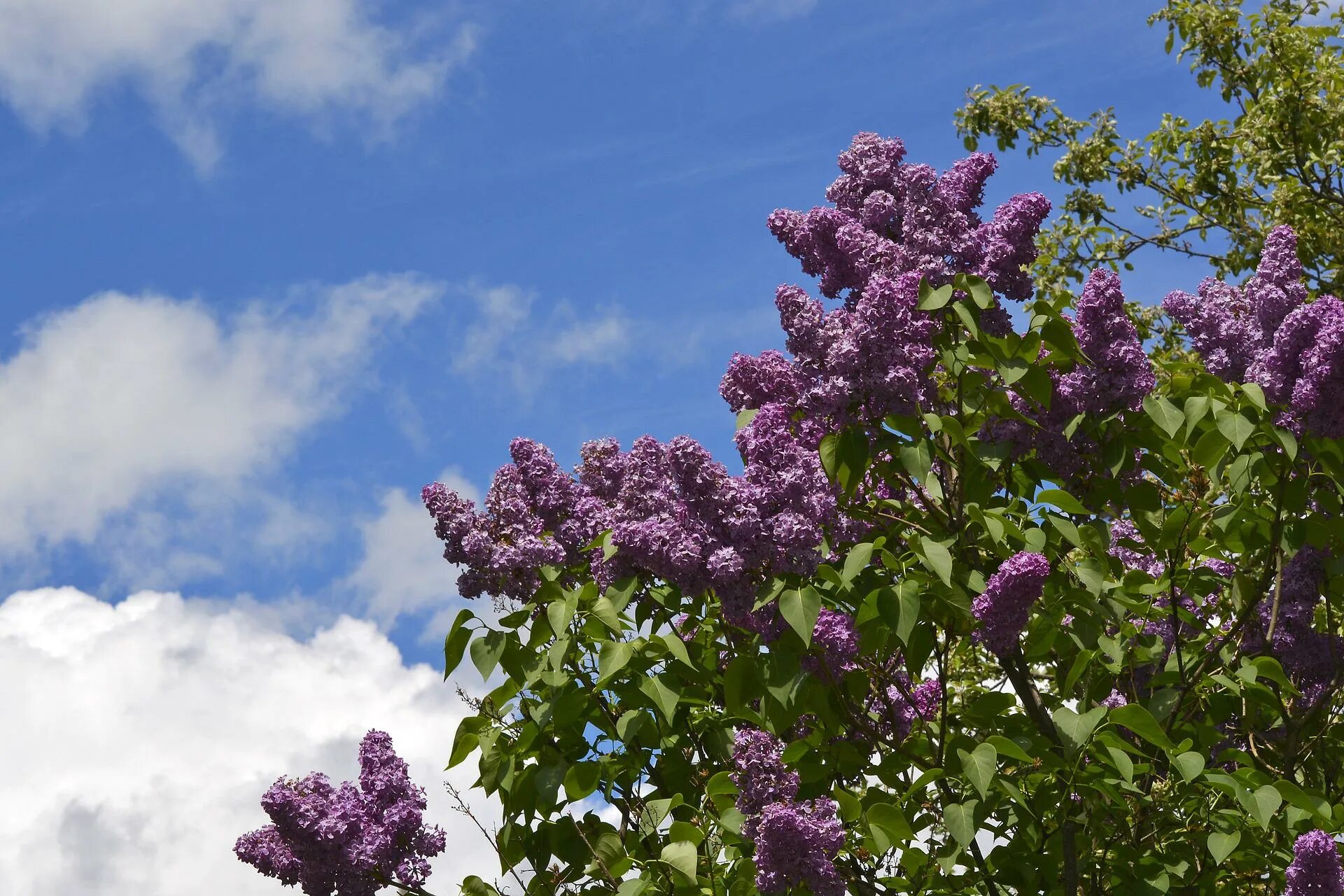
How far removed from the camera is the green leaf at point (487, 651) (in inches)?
191

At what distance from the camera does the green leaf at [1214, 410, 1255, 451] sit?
14.7 ft

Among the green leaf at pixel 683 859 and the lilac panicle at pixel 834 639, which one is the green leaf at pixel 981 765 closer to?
the lilac panicle at pixel 834 639

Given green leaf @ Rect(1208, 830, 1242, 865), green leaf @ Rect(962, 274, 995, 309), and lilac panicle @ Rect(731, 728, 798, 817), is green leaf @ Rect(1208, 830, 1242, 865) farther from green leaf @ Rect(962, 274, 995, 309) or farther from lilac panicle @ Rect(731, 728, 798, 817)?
green leaf @ Rect(962, 274, 995, 309)

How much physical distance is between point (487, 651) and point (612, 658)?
25.8 inches

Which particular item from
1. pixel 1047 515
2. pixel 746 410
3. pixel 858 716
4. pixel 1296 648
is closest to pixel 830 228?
pixel 746 410

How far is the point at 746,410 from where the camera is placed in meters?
5.10

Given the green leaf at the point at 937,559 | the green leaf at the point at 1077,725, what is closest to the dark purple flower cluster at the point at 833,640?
the green leaf at the point at 937,559

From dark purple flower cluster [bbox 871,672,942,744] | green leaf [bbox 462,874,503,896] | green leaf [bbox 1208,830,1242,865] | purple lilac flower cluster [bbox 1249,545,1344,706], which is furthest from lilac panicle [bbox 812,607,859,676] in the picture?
purple lilac flower cluster [bbox 1249,545,1344,706]

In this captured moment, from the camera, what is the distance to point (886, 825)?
4.28 metres

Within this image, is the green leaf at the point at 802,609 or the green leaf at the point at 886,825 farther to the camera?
the green leaf at the point at 886,825

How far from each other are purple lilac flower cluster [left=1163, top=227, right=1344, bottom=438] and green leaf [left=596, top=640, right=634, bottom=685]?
8.00ft

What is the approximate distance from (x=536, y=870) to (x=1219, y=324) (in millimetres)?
3429

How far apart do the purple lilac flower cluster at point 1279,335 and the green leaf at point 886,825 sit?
1998 mm

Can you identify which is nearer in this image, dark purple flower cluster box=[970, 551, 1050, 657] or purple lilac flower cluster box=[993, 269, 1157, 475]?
dark purple flower cluster box=[970, 551, 1050, 657]
